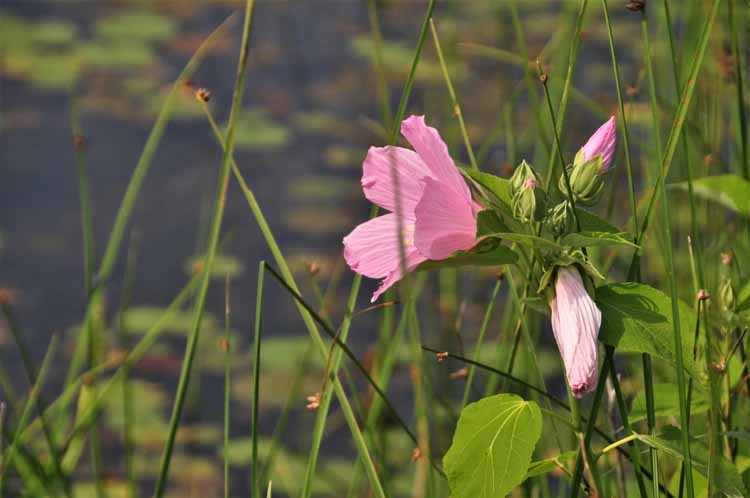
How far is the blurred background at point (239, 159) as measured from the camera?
1938mm

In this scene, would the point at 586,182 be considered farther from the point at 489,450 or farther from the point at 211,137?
the point at 211,137

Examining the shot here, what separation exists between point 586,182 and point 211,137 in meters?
2.20

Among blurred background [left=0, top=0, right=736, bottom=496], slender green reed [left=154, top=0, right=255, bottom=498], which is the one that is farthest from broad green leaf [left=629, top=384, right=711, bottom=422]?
blurred background [left=0, top=0, right=736, bottom=496]

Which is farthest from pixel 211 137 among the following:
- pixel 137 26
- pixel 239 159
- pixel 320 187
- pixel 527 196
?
pixel 527 196

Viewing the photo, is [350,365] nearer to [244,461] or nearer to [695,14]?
[244,461]

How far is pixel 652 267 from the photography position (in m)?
1.68

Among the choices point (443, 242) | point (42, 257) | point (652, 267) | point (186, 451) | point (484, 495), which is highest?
point (443, 242)

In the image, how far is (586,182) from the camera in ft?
2.06

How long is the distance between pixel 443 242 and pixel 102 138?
229 centimetres

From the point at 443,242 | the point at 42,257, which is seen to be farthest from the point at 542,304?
the point at 42,257

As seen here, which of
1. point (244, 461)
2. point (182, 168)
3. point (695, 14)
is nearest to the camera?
point (695, 14)

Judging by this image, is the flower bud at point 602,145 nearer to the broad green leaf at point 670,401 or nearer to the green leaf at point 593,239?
the green leaf at point 593,239

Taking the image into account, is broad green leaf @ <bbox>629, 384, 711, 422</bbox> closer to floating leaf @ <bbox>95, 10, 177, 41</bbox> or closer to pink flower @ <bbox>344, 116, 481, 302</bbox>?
pink flower @ <bbox>344, 116, 481, 302</bbox>

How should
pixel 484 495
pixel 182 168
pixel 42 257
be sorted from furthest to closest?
pixel 182 168 < pixel 42 257 < pixel 484 495
